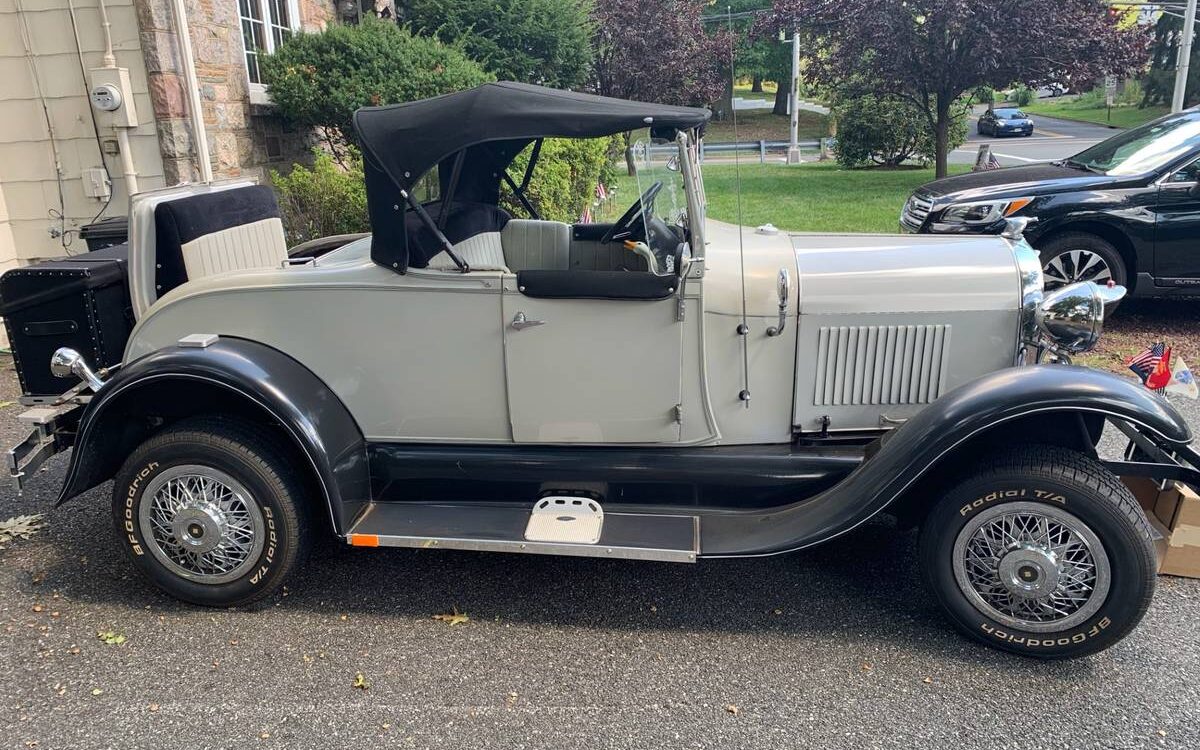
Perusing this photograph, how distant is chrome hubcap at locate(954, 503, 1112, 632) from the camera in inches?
119

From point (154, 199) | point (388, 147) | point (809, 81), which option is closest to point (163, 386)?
point (154, 199)

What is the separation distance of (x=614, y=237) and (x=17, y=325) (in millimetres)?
2734

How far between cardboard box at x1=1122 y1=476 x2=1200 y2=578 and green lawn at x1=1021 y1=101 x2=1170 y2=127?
1367 inches

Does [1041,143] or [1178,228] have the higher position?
[1178,228]

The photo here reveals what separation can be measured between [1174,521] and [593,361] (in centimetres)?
253

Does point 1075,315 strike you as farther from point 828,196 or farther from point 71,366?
point 828,196

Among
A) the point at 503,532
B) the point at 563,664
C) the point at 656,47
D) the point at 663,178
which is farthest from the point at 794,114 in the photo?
the point at 563,664

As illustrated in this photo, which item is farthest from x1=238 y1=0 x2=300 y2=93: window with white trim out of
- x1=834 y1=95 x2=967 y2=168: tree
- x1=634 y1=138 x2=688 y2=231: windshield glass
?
x1=834 y1=95 x2=967 y2=168: tree

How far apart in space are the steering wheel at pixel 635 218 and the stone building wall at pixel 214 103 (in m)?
5.59

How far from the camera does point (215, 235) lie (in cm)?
396

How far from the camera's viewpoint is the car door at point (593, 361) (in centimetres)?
337

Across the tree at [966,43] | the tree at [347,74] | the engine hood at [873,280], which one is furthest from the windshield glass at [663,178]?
the tree at [966,43]

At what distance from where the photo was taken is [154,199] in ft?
12.4

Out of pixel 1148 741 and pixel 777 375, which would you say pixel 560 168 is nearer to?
pixel 777 375
